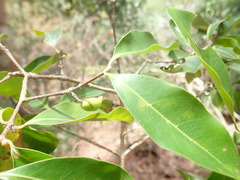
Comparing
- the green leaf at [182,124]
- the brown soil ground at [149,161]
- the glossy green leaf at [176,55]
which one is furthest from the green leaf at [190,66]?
the brown soil ground at [149,161]

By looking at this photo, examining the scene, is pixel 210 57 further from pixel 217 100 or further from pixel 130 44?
pixel 217 100

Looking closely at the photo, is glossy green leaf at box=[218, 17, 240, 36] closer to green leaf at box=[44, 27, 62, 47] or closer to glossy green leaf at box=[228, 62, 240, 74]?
glossy green leaf at box=[228, 62, 240, 74]

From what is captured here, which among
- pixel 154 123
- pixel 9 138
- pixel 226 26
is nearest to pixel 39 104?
pixel 9 138

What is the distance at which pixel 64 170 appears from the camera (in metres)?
0.41

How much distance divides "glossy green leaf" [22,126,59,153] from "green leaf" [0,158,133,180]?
7.0 inches

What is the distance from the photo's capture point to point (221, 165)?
395 millimetres

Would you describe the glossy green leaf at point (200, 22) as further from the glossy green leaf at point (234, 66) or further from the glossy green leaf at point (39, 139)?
the glossy green leaf at point (39, 139)

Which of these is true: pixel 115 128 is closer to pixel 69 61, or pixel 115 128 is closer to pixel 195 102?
pixel 69 61

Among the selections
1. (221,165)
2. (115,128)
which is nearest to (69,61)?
(115,128)

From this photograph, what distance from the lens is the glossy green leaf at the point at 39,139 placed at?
596 millimetres

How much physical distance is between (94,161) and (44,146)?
23cm

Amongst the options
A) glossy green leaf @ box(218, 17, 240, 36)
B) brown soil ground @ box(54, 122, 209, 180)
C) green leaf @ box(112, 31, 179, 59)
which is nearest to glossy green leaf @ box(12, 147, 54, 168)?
green leaf @ box(112, 31, 179, 59)

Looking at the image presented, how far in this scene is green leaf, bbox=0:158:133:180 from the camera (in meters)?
0.41

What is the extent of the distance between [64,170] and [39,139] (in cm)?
22
